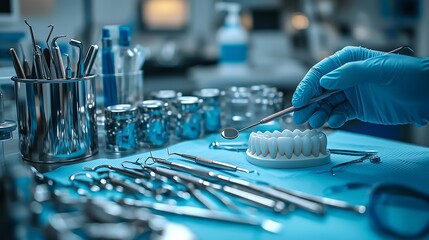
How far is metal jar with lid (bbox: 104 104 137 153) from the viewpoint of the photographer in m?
1.00

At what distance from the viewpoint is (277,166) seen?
917 mm

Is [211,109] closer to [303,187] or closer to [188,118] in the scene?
[188,118]

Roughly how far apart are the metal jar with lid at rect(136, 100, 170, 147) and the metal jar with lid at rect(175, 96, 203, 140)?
5 centimetres

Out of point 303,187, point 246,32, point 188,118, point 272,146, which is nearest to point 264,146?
point 272,146

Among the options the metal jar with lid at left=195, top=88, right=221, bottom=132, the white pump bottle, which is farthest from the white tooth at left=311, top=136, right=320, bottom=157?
the white pump bottle

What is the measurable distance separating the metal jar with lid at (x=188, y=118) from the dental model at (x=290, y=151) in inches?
8.4

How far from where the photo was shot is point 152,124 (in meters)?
1.06

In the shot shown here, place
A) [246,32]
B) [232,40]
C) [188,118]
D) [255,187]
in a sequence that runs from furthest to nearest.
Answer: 1. [246,32]
2. [232,40]
3. [188,118]
4. [255,187]

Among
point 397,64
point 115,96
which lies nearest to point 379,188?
point 397,64

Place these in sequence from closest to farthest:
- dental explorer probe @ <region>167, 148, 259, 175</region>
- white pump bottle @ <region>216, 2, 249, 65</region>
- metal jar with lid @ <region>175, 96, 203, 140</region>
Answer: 1. dental explorer probe @ <region>167, 148, 259, 175</region>
2. metal jar with lid @ <region>175, 96, 203, 140</region>
3. white pump bottle @ <region>216, 2, 249, 65</region>

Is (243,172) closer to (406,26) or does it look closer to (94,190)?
(94,190)

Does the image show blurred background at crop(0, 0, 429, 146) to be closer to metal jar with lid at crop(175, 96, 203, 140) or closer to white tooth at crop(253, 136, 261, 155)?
metal jar with lid at crop(175, 96, 203, 140)

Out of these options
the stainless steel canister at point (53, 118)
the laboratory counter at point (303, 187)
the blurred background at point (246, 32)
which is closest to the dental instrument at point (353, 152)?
the laboratory counter at point (303, 187)

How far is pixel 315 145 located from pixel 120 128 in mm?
396
